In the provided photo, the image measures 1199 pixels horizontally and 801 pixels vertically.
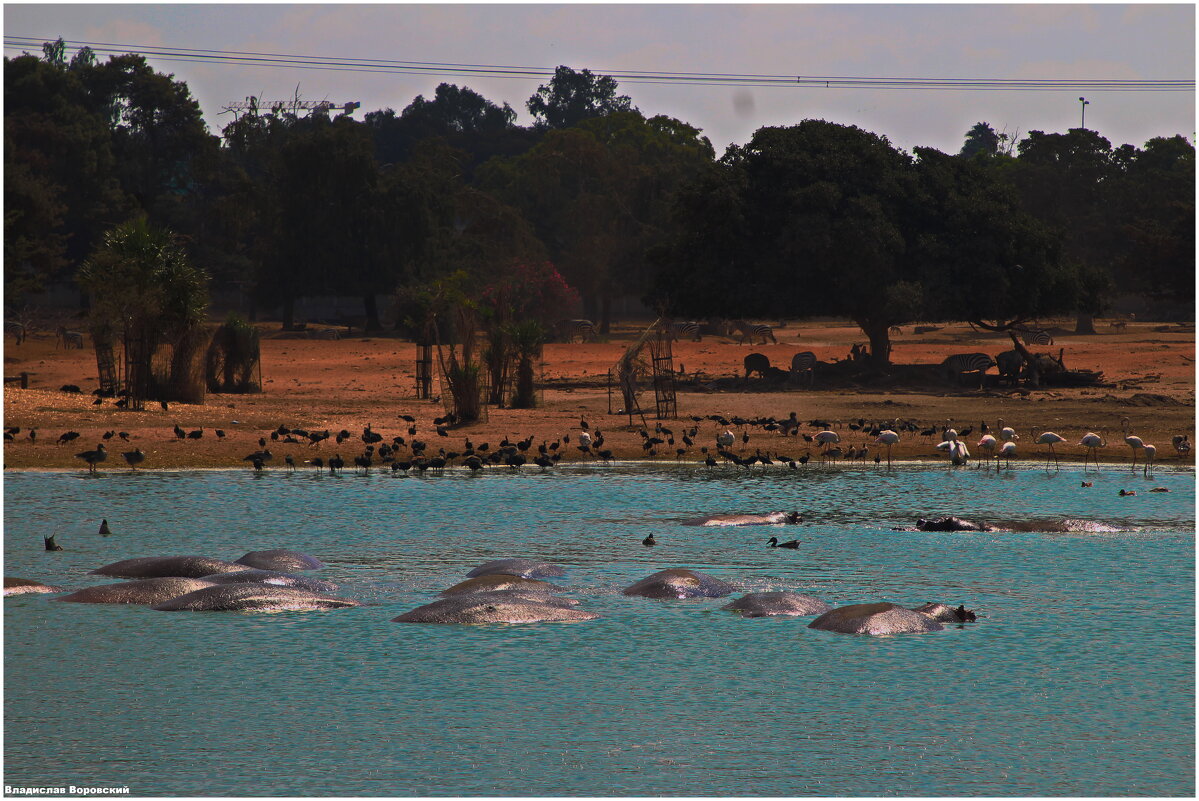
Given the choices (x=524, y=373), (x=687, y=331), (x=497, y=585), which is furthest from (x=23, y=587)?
(x=687, y=331)

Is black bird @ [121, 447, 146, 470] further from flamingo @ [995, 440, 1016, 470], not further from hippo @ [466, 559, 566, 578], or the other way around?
flamingo @ [995, 440, 1016, 470]

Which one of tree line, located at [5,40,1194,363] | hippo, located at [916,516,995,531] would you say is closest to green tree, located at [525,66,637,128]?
tree line, located at [5,40,1194,363]

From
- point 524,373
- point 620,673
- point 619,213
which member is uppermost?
point 619,213

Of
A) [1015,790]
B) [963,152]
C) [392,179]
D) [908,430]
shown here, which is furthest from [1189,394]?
[963,152]

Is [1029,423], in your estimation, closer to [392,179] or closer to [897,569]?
[897,569]

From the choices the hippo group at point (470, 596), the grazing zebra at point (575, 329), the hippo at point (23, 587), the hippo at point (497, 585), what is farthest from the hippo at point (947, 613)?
the grazing zebra at point (575, 329)

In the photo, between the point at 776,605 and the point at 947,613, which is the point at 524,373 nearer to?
the point at 776,605
